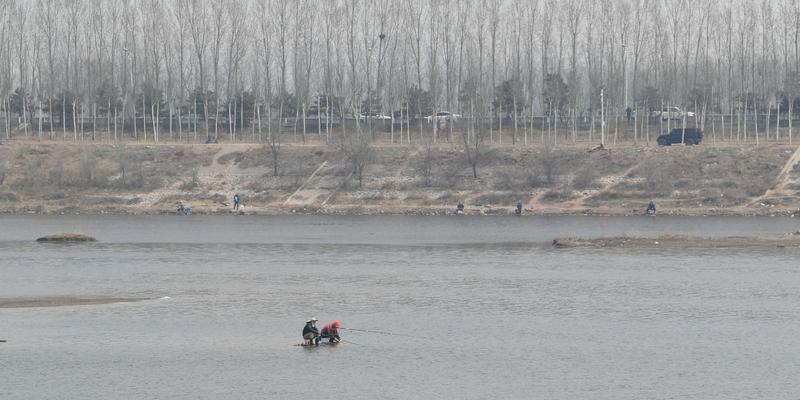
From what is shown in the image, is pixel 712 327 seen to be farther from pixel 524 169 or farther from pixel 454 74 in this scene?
pixel 454 74

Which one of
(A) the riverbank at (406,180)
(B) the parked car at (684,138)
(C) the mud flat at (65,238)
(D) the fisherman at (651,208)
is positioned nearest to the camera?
(C) the mud flat at (65,238)

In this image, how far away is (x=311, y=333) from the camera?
41.8 metres

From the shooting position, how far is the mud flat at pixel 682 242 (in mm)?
73625

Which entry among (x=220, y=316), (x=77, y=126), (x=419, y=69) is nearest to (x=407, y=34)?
(x=419, y=69)

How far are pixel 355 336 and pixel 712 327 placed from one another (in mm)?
14009

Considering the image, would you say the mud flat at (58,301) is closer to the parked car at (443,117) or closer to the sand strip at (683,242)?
the sand strip at (683,242)

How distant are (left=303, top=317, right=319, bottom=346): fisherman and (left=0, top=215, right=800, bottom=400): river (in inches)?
19.4

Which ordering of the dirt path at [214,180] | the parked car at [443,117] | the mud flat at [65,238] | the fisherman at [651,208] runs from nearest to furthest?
the mud flat at [65,238], the fisherman at [651,208], the dirt path at [214,180], the parked car at [443,117]

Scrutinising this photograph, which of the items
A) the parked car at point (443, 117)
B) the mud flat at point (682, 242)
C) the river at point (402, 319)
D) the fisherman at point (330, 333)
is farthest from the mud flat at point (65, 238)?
the parked car at point (443, 117)

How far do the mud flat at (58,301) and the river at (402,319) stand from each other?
122 centimetres

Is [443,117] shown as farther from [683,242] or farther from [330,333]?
[330,333]

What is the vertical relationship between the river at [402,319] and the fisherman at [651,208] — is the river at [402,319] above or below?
below

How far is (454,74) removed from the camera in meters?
136

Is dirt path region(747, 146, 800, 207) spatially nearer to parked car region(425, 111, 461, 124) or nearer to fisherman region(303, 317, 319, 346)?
parked car region(425, 111, 461, 124)
